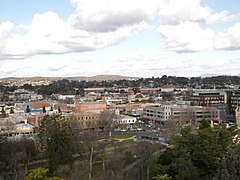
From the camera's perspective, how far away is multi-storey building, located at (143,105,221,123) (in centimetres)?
5700

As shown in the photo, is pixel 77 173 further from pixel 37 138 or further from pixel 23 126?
pixel 23 126

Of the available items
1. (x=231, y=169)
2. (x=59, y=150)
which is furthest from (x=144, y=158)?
(x=231, y=169)

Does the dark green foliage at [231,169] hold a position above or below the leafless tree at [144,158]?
above

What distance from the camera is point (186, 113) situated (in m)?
57.5

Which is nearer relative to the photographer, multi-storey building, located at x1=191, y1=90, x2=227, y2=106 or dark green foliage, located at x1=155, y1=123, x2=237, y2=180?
dark green foliage, located at x1=155, y1=123, x2=237, y2=180

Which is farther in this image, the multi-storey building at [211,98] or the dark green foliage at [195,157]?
the multi-storey building at [211,98]

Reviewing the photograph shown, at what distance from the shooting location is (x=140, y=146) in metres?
27.4

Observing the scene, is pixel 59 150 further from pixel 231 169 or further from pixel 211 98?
pixel 211 98

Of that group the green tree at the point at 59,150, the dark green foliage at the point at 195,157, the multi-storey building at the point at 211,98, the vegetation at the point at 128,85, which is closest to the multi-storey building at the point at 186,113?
the multi-storey building at the point at 211,98

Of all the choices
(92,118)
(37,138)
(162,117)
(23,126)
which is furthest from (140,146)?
(162,117)

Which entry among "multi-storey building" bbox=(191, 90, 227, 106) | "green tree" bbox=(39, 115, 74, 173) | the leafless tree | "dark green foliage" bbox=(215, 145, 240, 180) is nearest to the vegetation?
"multi-storey building" bbox=(191, 90, 227, 106)

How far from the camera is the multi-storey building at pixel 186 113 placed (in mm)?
57000

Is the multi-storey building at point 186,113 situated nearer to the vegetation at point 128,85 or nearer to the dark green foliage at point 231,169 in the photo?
the dark green foliage at point 231,169

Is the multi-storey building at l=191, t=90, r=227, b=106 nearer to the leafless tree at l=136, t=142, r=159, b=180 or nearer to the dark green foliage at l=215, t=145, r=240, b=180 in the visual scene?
the leafless tree at l=136, t=142, r=159, b=180
